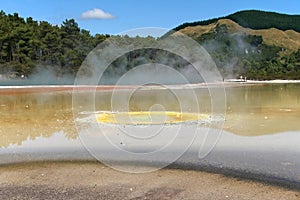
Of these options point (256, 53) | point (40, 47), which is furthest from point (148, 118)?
point (256, 53)

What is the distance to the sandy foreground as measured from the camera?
6402 mm

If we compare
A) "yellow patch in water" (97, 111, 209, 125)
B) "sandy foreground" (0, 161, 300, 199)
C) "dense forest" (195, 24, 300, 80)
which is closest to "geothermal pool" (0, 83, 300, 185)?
"yellow patch in water" (97, 111, 209, 125)

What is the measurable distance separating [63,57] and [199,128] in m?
63.2

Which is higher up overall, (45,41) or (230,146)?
(45,41)

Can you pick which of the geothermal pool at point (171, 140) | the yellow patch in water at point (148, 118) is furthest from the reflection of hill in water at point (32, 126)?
the yellow patch in water at point (148, 118)

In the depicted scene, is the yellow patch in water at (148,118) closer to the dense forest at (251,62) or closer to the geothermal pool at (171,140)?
the geothermal pool at (171,140)

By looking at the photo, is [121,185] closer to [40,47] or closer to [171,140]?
[171,140]

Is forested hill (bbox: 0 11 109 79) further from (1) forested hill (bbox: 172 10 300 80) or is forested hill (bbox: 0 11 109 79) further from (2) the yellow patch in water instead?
(2) the yellow patch in water

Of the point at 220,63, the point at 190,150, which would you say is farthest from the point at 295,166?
the point at 220,63

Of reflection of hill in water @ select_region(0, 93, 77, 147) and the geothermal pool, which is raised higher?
reflection of hill in water @ select_region(0, 93, 77, 147)

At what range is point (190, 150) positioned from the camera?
9977 millimetres

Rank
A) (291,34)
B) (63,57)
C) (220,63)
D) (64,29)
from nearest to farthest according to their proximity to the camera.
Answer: (63,57), (64,29), (220,63), (291,34)

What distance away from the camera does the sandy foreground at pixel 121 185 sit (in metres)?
6.40

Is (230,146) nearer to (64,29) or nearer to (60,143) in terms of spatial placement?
(60,143)
